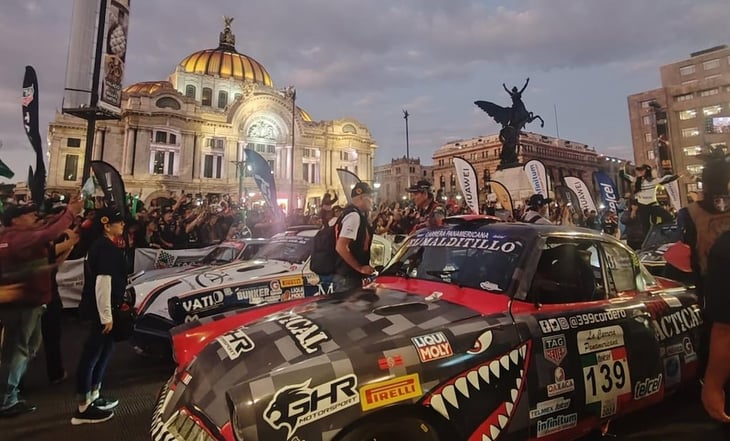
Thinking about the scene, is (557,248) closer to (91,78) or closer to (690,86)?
A: (91,78)

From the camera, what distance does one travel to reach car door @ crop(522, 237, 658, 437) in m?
2.43

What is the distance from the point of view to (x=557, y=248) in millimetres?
3072

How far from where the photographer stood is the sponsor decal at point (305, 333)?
209 cm

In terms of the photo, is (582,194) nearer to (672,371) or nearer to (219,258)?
(672,371)

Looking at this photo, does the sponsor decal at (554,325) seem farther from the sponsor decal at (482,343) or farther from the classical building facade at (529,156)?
the classical building facade at (529,156)

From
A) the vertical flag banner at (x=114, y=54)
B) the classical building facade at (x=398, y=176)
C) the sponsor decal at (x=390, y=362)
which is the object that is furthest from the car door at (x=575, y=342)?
the classical building facade at (x=398, y=176)

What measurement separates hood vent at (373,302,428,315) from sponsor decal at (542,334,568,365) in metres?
0.77

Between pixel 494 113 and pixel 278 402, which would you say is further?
pixel 494 113

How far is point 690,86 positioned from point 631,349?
81.1 m

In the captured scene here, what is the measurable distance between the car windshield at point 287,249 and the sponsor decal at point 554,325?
3861 mm

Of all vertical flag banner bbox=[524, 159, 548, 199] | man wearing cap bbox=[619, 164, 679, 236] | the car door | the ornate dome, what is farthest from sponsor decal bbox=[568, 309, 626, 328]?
the ornate dome

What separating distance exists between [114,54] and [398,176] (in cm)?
9114

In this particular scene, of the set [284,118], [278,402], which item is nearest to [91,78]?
[278,402]

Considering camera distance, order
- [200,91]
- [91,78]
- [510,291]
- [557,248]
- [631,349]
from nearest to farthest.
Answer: [510,291] → [631,349] → [557,248] → [91,78] → [200,91]
